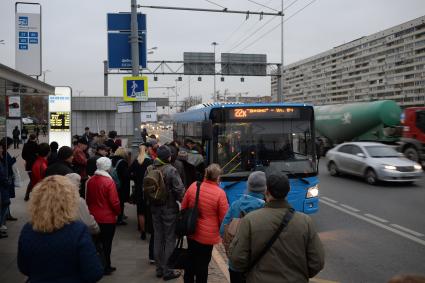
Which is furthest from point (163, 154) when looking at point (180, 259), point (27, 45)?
point (27, 45)

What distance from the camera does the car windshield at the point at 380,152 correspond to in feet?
56.4

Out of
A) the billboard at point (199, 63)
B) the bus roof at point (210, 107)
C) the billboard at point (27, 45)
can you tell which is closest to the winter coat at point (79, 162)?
the billboard at point (27, 45)

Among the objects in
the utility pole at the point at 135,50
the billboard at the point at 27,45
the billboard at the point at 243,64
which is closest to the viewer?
the billboard at the point at 27,45

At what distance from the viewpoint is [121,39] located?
45.3 ft

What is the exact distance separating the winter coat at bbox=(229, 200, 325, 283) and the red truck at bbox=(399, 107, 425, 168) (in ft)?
66.0

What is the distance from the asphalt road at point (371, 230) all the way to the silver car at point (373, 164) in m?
0.44

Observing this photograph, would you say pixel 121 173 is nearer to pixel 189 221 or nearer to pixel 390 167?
pixel 189 221

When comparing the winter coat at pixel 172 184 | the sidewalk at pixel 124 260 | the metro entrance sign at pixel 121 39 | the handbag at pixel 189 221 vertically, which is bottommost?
the sidewalk at pixel 124 260

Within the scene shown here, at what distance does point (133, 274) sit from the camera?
638cm

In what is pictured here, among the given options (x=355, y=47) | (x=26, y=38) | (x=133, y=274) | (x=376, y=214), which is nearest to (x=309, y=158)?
(x=376, y=214)

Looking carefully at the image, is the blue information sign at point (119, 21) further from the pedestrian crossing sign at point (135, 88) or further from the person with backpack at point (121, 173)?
the person with backpack at point (121, 173)

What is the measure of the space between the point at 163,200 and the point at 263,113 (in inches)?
175

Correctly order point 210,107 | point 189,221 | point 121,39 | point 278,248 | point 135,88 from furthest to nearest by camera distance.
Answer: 1. point 121,39
2. point 135,88
3. point 210,107
4. point 189,221
5. point 278,248

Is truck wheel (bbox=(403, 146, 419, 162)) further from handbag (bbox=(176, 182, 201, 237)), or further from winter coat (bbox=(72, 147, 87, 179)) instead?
handbag (bbox=(176, 182, 201, 237))
